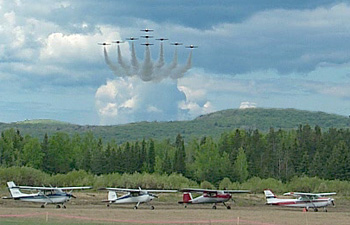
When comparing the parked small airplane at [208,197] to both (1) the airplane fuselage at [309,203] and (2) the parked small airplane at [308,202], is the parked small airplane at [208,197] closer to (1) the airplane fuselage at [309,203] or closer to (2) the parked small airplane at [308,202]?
(2) the parked small airplane at [308,202]

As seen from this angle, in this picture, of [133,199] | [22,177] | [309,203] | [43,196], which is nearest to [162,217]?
[133,199]

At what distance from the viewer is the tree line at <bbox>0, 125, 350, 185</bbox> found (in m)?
124

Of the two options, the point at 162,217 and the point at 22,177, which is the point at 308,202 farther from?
the point at 22,177

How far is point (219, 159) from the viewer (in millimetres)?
127125

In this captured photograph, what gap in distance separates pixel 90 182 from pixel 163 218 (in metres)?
58.8

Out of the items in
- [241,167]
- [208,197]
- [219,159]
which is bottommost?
[208,197]

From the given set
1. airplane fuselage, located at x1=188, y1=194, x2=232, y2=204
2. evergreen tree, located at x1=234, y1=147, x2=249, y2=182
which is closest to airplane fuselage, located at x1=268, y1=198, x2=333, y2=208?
airplane fuselage, located at x1=188, y1=194, x2=232, y2=204

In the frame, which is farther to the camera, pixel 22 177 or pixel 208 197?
pixel 22 177

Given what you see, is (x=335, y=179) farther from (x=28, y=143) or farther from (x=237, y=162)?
(x=28, y=143)

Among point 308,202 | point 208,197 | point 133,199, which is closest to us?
point 308,202

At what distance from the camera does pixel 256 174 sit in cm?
12838

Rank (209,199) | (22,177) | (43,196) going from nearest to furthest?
1. (43,196)
2. (209,199)
3. (22,177)

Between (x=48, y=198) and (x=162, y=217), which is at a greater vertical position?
(x=48, y=198)

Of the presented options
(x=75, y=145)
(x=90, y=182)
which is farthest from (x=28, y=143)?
(x=90, y=182)
